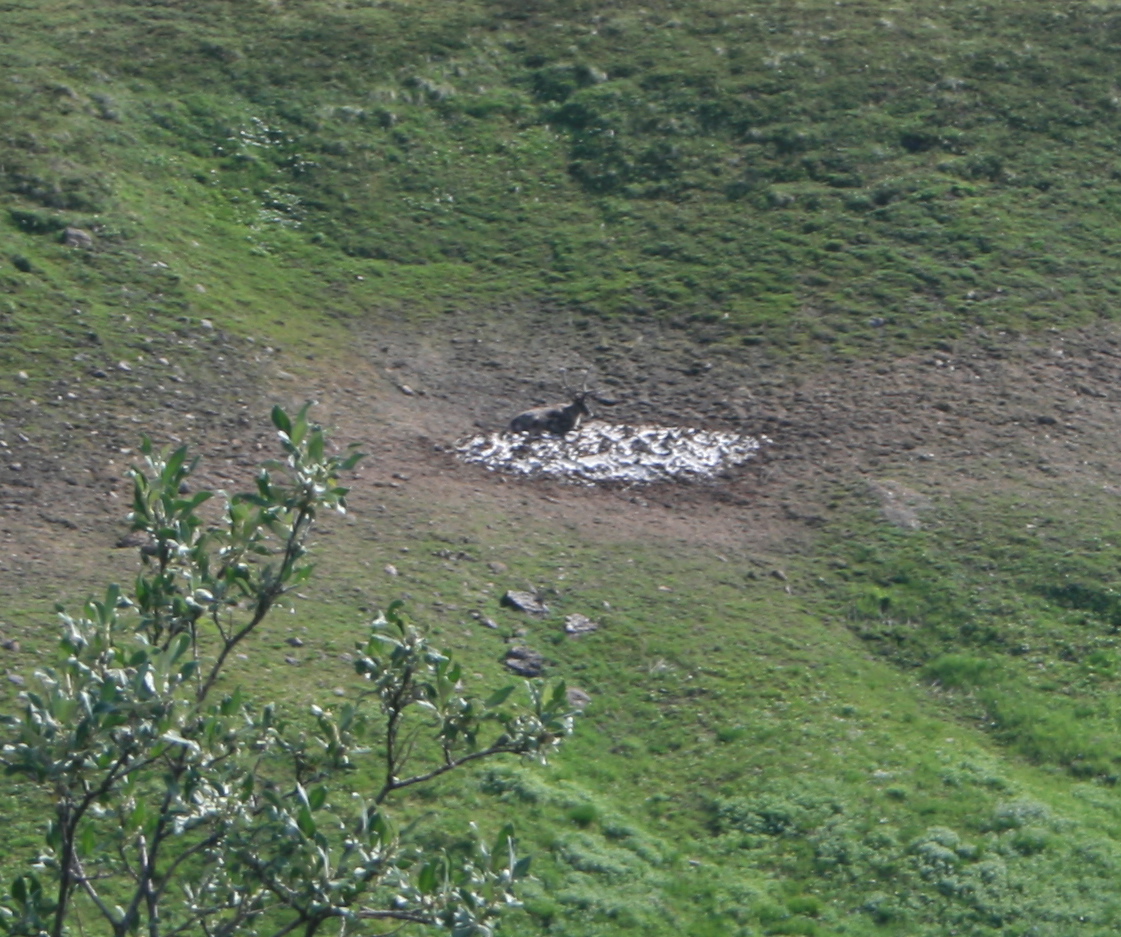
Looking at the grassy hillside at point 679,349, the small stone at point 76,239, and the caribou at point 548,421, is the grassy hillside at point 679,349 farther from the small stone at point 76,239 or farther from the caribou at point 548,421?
the caribou at point 548,421

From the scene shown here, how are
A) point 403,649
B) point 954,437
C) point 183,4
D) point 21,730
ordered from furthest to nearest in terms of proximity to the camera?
point 183,4
point 954,437
point 403,649
point 21,730

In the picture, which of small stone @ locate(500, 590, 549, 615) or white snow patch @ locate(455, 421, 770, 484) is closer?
small stone @ locate(500, 590, 549, 615)

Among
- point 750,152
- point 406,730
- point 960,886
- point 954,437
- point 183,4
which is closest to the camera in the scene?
point 960,886

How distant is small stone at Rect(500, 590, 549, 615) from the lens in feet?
38.8

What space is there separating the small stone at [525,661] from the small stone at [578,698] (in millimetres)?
321

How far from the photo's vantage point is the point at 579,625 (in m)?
11.7

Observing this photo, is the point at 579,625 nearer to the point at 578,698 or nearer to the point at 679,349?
the point at 578,698

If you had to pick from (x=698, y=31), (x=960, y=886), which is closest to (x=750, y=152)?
(x=698, y=31)

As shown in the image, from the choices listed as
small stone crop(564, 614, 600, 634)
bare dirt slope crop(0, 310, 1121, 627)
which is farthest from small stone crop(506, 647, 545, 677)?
bare dirt slope crop(0, 310, 1121, 627)

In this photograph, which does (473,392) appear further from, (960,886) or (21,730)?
(21,730)

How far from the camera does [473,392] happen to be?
611 inches

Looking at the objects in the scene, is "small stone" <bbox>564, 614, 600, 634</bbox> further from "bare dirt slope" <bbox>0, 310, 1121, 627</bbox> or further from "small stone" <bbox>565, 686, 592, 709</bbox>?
"bare dirt slope" <bbox>0, 310, 1121, 627</bbox>

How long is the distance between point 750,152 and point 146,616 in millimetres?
17183

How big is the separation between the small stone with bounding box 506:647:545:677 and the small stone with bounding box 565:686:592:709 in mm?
321
